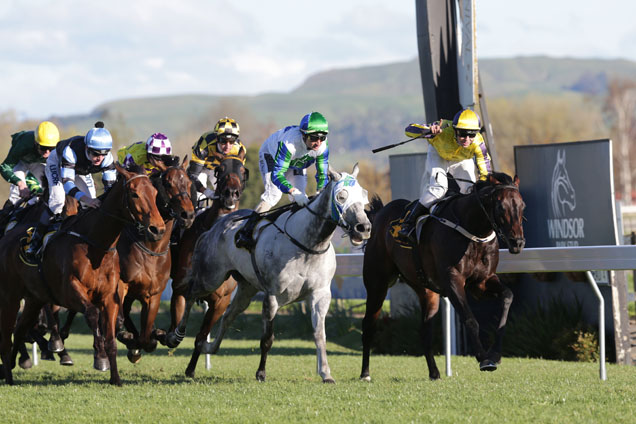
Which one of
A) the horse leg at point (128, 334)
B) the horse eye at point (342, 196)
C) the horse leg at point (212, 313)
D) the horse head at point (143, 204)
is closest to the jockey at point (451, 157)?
the horse eye at point (342, 196)

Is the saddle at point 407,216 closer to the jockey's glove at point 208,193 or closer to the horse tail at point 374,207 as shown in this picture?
the horse tail at point 374,207

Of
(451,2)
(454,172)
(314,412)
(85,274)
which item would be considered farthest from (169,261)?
(451,2)

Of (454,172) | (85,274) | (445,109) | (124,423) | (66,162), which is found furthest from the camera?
(445,109)

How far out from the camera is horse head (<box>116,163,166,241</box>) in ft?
26.6

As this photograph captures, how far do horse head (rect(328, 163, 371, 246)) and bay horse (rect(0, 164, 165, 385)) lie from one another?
1474 mm

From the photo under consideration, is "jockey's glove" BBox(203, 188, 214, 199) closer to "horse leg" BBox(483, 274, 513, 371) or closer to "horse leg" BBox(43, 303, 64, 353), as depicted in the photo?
"horse leg" BBox(43, 303, 64, 353)

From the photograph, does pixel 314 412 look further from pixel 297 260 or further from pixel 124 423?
pixel 297 260

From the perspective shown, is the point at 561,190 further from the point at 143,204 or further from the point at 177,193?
the point at 143,204

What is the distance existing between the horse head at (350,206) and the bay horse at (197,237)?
1.88 metres

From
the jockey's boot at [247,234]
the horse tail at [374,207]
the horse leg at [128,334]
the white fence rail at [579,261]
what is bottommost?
the horse leg at [128,334]

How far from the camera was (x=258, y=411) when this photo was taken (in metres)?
6.51

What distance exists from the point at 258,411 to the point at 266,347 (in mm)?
2134

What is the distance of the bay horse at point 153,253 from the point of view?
8.64 m

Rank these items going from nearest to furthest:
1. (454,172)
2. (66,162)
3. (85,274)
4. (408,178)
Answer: (85,274)
(66,162)
(454,172)
(408,178)
